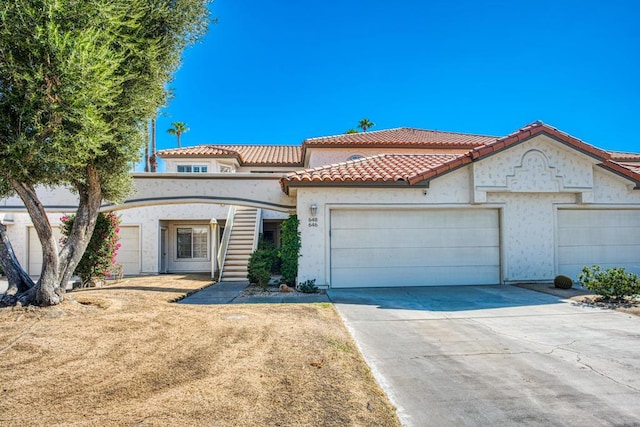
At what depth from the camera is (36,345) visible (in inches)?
230

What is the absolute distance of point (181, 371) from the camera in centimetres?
486

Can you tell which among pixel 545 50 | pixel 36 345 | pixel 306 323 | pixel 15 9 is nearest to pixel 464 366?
pixel 306 323

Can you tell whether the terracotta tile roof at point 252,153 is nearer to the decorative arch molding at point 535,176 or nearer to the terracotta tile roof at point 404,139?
the terracotta tile roof at point 404,139

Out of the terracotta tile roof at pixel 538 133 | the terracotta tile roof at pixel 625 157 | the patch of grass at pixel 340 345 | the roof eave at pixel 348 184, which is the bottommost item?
the patch of grass at pixel 340 345

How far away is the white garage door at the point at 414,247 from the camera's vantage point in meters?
12.1

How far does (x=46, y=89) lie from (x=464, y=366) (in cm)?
776

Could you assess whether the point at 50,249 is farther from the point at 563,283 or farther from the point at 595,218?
the point at 595,218

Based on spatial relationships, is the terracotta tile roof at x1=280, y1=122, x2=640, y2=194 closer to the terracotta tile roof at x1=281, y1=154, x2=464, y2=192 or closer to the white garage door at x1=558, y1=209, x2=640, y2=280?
the terracotta tile roof at x1=281, y1=154, x2=464, y2=192

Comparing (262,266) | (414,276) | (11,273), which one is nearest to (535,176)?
(414,276)

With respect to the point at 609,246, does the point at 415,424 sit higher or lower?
lower

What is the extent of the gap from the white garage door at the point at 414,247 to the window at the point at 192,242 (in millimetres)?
11558

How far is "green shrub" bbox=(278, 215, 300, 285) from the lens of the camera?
38.8 feet

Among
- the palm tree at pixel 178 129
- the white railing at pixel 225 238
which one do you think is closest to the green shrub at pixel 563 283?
the white railing at pixel 225 238

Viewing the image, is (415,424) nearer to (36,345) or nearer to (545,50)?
(36,345)
